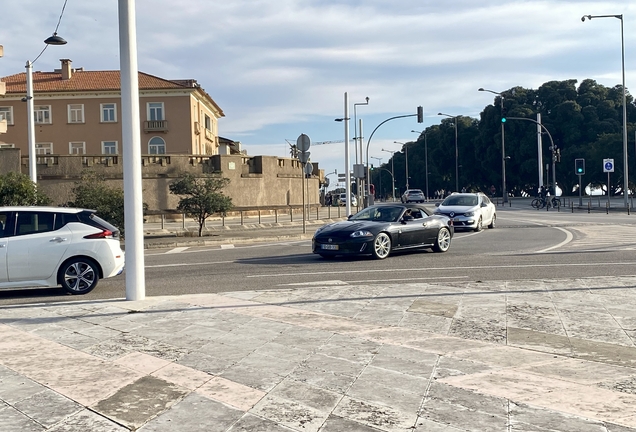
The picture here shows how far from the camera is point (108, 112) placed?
2318 inches

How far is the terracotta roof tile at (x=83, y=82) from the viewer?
192 feet

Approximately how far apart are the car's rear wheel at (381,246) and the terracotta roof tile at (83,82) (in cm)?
4475

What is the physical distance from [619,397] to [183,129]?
55597 mm

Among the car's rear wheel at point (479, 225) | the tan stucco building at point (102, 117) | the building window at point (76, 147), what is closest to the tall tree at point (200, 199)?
the car's rear wheel at point (479, 225)

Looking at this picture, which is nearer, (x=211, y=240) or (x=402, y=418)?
(x=402, y=418)

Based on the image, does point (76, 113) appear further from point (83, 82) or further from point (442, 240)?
point (442, 240)

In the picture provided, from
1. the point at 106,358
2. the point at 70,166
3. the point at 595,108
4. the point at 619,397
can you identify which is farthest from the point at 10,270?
the point at 595,108

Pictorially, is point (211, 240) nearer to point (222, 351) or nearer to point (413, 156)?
point (222, 351)

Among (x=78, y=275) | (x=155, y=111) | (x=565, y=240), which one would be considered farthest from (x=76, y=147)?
(x=78, y=275)

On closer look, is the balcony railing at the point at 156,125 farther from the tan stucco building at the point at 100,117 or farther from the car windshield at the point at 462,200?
the car windshield at the point at 462,200

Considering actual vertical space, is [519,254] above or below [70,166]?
below

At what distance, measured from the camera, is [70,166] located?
4456 centimetres

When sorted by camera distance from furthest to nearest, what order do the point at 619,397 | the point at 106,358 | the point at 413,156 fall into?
the point at 413,156
the point at 106,358
the point at 619,397

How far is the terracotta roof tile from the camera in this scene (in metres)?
58.5
